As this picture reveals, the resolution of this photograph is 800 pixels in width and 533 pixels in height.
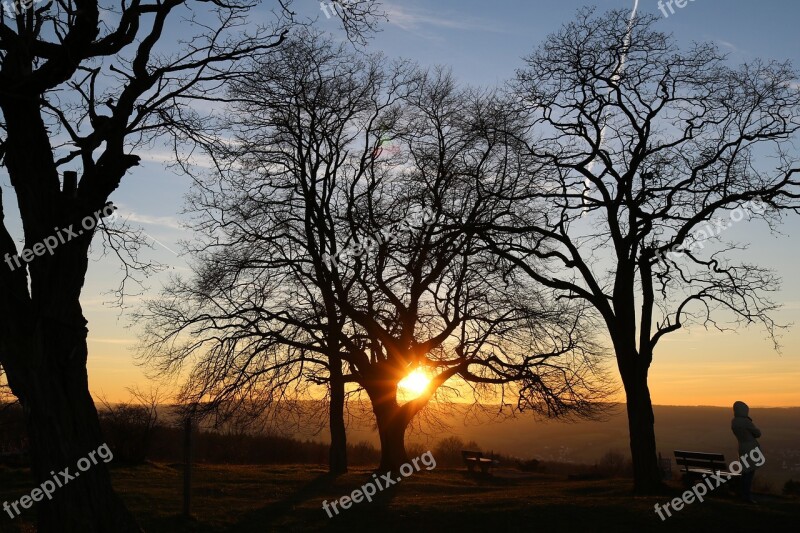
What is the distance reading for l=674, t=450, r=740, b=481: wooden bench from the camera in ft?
58.5

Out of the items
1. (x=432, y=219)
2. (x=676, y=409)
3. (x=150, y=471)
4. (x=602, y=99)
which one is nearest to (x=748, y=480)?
(x=602, y=99)

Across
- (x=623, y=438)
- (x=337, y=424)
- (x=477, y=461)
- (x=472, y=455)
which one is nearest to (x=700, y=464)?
(x=477, y=461)

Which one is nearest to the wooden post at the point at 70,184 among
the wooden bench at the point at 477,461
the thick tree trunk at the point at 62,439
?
the thick tree trunk at the point at 62,439

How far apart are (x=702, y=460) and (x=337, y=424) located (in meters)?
13.9

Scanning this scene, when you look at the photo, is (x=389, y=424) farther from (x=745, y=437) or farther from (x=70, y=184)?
(x=70, y=184)

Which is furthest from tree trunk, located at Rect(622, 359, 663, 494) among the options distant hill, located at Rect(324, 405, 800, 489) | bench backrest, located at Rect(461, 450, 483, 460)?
distant hill, located at Rect(324, 405, 800, 489)

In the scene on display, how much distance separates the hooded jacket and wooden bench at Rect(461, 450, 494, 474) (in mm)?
11334

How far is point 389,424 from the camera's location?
81.7 ft

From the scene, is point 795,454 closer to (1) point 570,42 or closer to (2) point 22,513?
(1) point 570,42

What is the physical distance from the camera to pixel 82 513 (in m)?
9.07

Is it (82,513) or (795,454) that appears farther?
(795,454)

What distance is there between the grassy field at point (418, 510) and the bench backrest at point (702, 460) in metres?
1.08

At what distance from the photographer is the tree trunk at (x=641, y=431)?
17469mm

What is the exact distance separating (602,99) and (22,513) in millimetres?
15973
